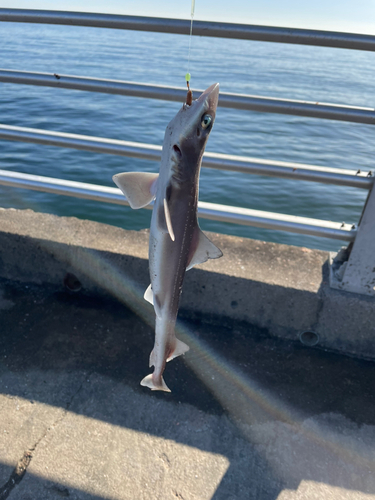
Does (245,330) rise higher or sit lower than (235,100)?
lower

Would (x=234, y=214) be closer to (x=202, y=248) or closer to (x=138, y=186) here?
(x=202, y=248)

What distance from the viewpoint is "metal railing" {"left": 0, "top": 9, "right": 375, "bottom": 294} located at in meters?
2.23

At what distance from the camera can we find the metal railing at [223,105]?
7.32ft

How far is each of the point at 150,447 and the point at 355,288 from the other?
5.89 ft

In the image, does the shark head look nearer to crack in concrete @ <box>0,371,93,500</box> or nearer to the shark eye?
the shark eye

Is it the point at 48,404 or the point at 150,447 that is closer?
the point at 150,447

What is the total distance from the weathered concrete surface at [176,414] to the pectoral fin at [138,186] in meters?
1.47

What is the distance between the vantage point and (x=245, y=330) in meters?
3.07

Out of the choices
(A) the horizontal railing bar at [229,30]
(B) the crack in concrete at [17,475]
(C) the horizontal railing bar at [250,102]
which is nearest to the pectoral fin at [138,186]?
(C) the horizontal railing bar at [250,102]

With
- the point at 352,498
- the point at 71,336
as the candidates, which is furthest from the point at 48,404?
the point at 352,498

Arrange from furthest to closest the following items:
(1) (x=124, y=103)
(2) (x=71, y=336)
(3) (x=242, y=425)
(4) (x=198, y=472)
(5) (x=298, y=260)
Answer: (1) (x=124, y=103) < (5) (x=298, y=260) < (2) (x=71, y=336) < (3) (x=242, y=425) < (4) (x=198, y=472)

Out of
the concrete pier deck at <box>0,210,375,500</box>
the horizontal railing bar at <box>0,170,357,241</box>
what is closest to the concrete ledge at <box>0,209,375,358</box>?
the concrete pier deck at <box>0,210,375,500</box>

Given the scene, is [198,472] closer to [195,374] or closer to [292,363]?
[195,374]

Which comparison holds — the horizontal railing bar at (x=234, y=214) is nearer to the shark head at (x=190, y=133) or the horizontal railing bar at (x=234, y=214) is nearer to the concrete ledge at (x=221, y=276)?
the concrete ledge at (x=221, y=276)
